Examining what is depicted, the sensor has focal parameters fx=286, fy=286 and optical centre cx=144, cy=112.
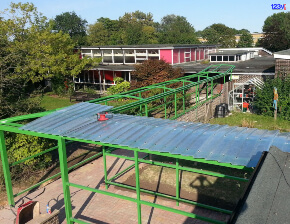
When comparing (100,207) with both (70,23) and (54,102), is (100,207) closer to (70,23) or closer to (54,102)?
(54,102)

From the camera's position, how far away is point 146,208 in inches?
297

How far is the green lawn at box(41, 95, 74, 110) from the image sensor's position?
20.9 m

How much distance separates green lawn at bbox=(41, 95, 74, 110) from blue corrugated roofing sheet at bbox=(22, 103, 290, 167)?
1444 cm

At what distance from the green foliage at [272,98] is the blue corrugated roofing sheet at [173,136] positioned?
11.1 m

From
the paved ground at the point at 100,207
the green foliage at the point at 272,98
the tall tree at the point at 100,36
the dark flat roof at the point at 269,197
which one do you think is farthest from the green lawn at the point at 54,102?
the tall tree at the point at 100,36

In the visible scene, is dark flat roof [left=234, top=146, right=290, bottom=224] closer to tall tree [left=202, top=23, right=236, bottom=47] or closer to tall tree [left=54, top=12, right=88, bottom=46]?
tall tree [left=202, top=23, right=236, bottom=47]

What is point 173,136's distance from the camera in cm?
538

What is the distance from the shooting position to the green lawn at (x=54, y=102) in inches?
822

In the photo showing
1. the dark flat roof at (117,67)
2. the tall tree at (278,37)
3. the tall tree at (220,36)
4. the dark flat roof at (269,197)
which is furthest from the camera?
the tall tree at (220,36)

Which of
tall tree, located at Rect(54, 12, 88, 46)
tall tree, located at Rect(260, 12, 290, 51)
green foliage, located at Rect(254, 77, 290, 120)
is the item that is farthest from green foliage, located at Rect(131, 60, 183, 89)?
tall tree, located at Rect(54, 12, 88, 46)

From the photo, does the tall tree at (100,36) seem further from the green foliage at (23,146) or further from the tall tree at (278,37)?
the green foliage at (23,146)

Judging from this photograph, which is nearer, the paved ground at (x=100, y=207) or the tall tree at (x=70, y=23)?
the paved ground at (x=100, y=207)

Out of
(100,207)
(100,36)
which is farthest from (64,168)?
(100,36)

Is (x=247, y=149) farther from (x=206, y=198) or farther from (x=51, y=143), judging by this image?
(x=51, y=143)
